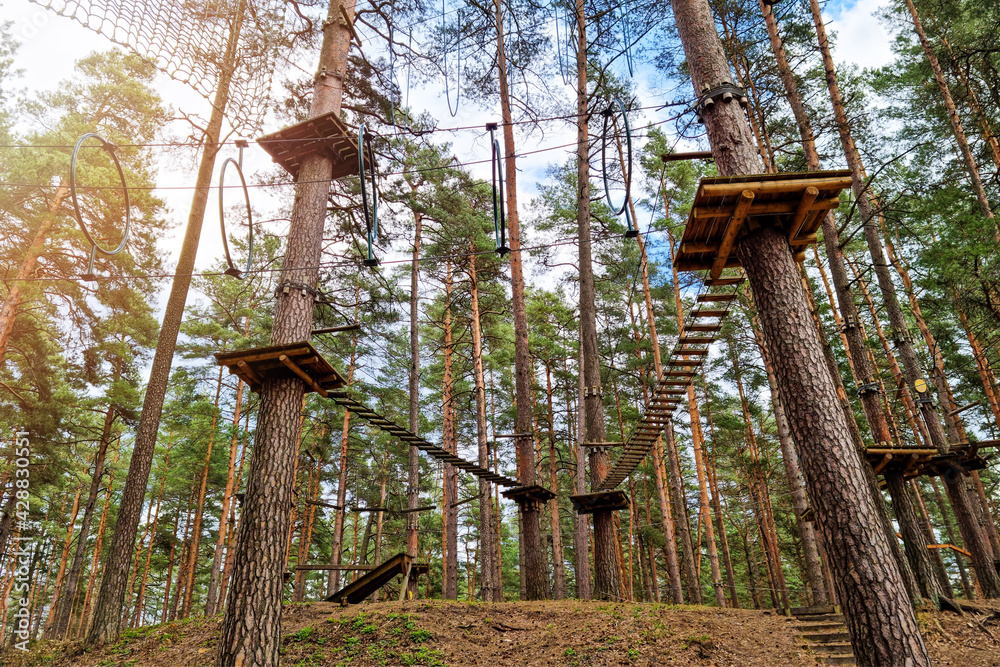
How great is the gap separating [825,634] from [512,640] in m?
4.05

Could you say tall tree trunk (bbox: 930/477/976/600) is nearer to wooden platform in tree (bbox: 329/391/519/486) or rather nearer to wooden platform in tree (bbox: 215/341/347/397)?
wooden platform in tree (bbox: 329/391/519/486)

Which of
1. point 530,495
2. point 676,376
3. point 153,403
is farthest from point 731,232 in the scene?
point 153,403

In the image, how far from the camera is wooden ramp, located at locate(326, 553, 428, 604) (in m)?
6.91

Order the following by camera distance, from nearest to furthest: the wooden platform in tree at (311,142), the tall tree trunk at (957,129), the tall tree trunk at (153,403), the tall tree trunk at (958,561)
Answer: the tall tree trunk at (153,403), the wooden platform in tree at (311,142), the tall tree trunk at (957,129), the tall tree trunk at (958,561)

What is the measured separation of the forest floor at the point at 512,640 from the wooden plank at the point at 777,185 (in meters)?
4.31

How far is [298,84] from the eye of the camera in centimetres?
852

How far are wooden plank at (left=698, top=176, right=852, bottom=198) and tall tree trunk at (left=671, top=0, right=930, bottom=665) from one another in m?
0.47

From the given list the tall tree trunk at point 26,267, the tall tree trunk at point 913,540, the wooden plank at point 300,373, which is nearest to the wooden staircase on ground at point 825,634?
the tall tree trunk at point 913,540

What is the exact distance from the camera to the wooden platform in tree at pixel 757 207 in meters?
3.83

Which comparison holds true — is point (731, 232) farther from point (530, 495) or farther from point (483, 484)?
point (483, 484)

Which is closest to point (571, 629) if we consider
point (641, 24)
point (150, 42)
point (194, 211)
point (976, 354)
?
point (150, 42)

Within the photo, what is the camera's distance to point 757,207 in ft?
13.3

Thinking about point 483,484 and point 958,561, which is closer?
point 483,484

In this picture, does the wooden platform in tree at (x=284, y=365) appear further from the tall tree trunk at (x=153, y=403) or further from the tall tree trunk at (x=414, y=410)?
the tall tree trunk at (x=414, y=410)
